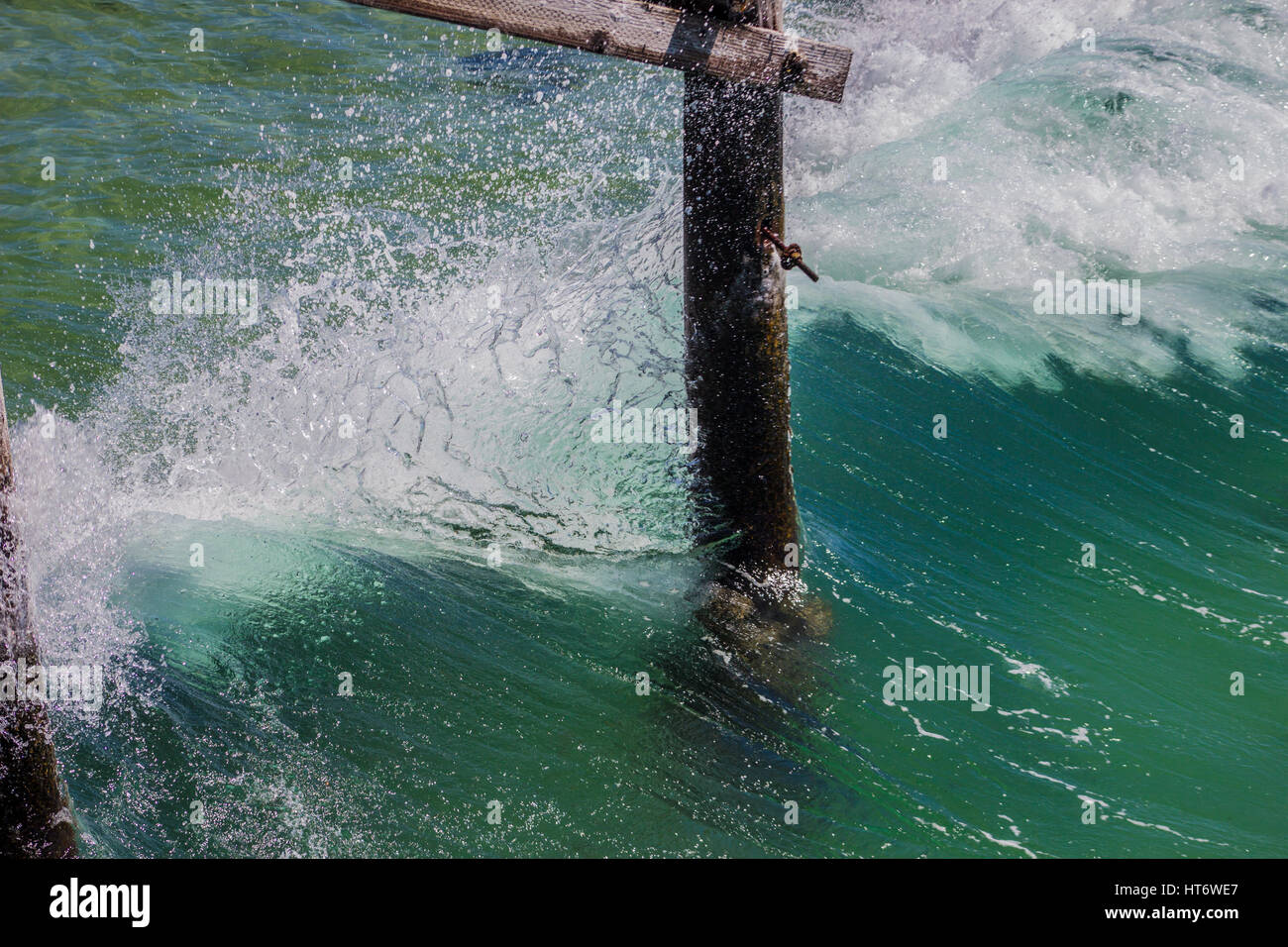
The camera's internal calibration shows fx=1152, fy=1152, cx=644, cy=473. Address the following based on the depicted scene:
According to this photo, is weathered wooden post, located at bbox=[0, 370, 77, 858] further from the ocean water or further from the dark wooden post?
the dark wooden post

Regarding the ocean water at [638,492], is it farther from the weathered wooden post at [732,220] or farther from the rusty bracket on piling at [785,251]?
the rusty bracket on piling at [785,251]

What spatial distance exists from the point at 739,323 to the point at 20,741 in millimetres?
2910

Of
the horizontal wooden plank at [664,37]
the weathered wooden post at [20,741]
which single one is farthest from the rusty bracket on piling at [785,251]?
the weathered wooden post at [20,741]

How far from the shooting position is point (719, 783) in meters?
4.26

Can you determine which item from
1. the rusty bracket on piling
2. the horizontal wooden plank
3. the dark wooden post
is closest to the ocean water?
the dark wooden post

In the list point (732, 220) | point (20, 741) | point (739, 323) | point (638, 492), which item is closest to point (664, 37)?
point (732, 220)

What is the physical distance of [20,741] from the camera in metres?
3.25

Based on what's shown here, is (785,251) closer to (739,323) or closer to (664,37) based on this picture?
(739,323)

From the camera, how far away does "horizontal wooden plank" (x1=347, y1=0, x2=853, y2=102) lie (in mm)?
3971

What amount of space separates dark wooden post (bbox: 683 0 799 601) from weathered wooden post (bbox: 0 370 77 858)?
2.61m

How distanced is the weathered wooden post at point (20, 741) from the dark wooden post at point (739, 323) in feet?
8.56

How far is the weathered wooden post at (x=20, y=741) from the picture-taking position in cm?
311
